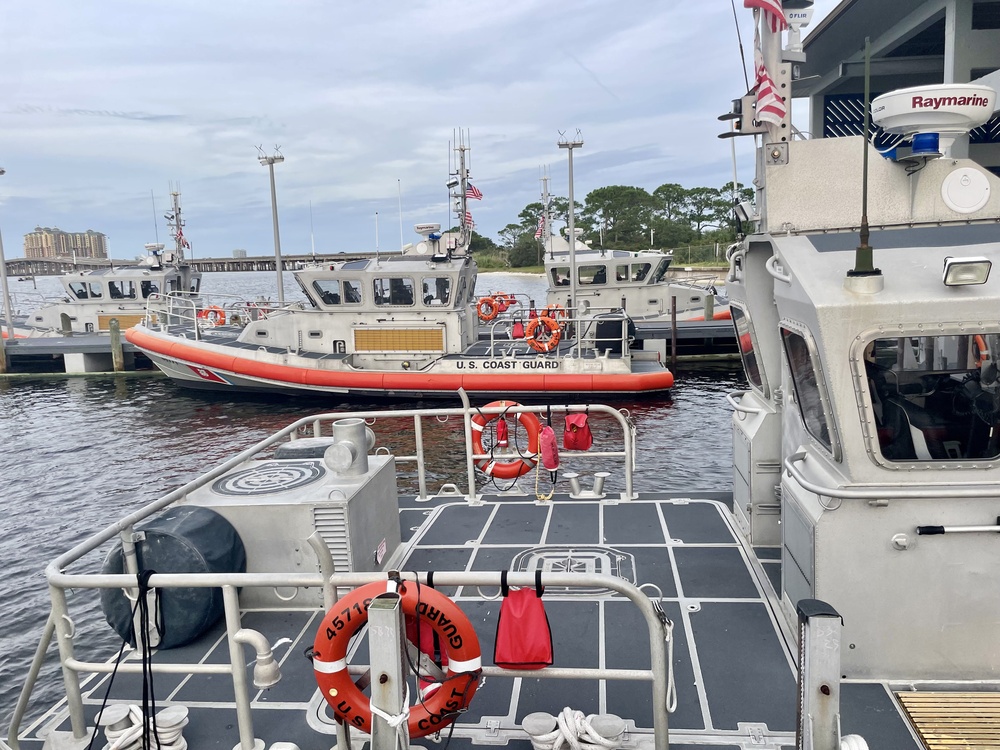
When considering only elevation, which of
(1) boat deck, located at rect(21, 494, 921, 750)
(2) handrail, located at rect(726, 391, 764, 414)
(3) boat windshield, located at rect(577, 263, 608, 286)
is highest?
(3) boat windshield, located at rect(577, 263, 608, 286)

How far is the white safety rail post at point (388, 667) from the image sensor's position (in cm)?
280

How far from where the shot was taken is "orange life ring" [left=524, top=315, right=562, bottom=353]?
1855cm

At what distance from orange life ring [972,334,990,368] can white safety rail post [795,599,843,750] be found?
6.06 ft

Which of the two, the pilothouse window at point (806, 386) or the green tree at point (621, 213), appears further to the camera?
the green tree at point (621, 213)

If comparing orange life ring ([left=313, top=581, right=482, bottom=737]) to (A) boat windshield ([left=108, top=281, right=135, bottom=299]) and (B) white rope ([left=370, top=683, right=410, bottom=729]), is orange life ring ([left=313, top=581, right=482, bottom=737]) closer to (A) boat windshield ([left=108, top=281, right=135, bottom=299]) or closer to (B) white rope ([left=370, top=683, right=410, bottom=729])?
(B) white rope ([left=370, top=683, right=410, bottom=729])

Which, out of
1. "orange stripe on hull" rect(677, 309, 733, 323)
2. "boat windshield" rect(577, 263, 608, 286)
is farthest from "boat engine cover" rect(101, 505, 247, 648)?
"orange stripe on hull" rect(677, 309, 733, 323)

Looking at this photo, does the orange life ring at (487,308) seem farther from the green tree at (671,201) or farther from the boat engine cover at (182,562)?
the green tree at (671,201)

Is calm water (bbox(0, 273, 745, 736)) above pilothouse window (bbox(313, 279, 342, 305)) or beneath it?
beneath

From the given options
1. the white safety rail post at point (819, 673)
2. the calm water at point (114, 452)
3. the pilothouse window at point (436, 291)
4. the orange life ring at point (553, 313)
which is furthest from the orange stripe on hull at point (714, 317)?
the white safety rail post at point (819, 673)

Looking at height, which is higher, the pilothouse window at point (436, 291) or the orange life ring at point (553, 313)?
the pilothouse window at point (436, 291)

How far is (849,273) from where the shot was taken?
3658 mm

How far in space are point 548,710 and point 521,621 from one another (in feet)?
3.22

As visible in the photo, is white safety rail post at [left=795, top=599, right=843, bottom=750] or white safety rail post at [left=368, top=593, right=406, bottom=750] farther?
white safety rail post at [left=368, top=593, right=406, bottom=750]

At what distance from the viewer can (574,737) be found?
3363mm
